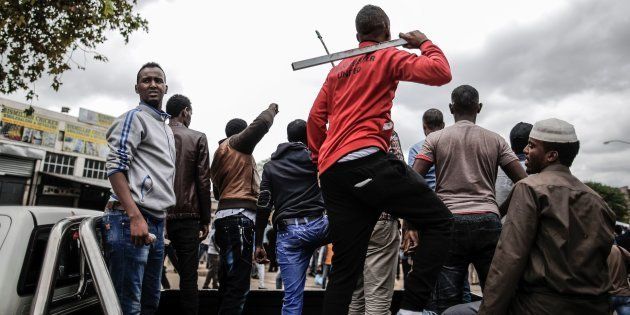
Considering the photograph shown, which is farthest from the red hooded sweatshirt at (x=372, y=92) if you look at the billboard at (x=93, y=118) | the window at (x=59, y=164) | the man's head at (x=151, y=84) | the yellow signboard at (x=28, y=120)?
the billboard at (x=93, y=118)

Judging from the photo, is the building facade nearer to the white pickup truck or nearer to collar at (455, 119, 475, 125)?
the white pickup truck

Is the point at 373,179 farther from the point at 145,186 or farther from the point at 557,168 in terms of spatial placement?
the point at 145,186

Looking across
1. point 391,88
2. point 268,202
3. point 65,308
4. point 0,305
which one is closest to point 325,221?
point 268,202

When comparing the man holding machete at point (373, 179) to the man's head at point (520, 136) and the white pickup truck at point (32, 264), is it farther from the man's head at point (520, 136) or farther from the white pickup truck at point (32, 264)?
the man's head at point (520, 136)

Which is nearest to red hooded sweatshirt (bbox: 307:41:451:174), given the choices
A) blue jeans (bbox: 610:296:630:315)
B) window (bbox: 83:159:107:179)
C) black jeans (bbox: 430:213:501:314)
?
black jeans (bbox: 430:213:501:314)

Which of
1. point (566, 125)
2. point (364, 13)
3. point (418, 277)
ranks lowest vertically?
point (418, 277)

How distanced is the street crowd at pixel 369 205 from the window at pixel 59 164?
1380 inches

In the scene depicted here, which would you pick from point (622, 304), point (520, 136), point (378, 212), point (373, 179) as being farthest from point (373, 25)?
point (622, 304)

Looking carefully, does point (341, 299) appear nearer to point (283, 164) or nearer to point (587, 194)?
point (587, 194)

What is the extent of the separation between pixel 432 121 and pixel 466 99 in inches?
41.0

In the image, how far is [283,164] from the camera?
3.54 meters

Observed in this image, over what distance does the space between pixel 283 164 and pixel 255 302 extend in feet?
4.50

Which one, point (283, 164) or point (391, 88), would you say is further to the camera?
point (283, 164)

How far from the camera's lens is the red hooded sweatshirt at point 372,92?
203 centimetres
